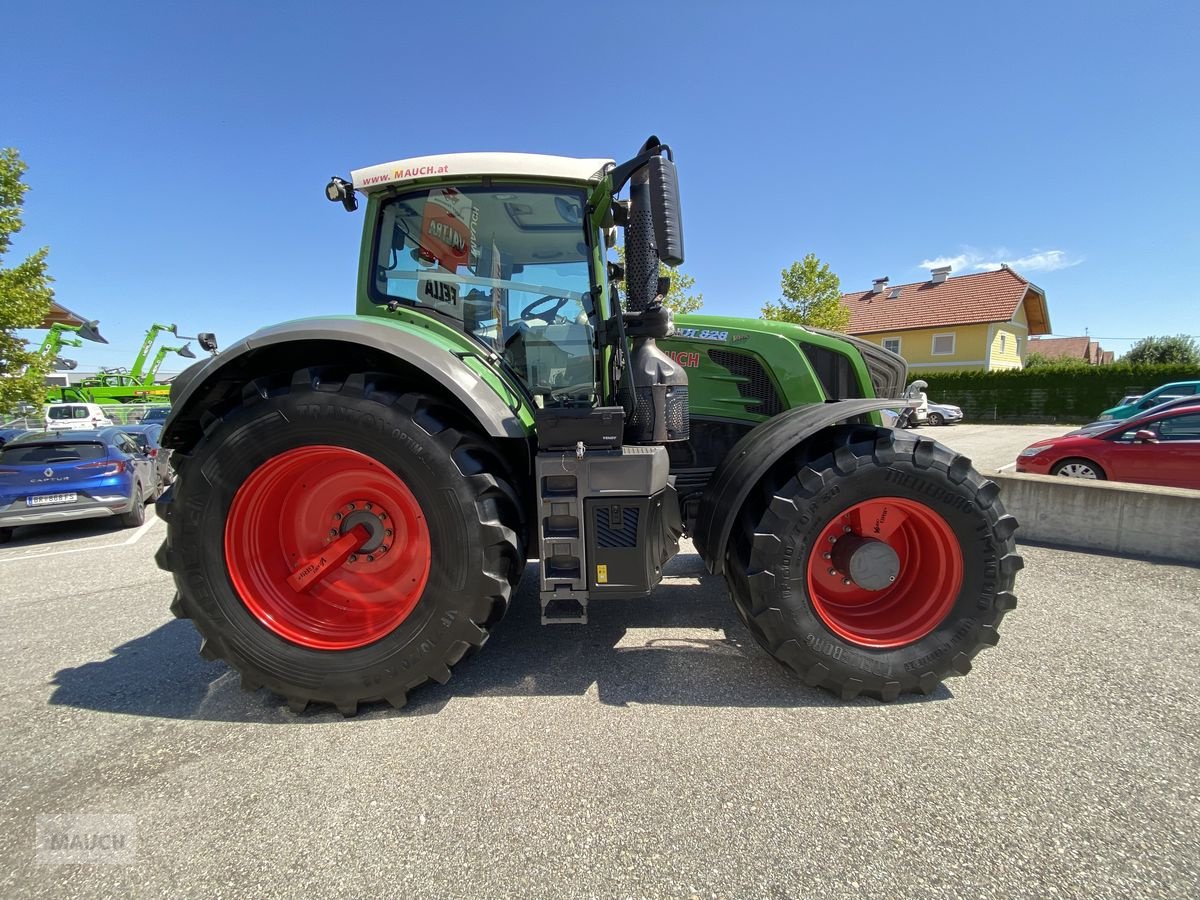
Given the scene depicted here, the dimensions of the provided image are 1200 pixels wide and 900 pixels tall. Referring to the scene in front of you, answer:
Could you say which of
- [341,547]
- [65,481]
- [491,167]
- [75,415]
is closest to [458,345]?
[491,167]

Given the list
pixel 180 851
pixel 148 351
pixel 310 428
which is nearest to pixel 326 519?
pixel 310 428

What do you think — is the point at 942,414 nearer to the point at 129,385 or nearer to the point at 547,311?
the point at 547,311

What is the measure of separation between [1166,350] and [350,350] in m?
46.6

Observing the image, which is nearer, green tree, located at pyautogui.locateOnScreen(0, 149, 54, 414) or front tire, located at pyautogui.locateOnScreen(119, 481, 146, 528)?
front tire, located at pyautogui.locateOnScreen(119, 481, 146, 528)

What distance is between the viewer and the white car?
14578 mm

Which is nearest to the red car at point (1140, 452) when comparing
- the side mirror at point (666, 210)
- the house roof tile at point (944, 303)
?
the side mirror at point (666, 210)

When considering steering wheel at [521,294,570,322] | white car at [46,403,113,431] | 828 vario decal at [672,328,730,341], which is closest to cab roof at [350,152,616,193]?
steering wheel at [521,294,570,322]

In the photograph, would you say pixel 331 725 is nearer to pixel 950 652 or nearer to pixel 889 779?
pixel 889 779

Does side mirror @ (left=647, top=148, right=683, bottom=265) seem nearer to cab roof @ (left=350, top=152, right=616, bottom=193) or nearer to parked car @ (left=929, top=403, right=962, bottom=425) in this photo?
cab roof @ (left=350, top=152, right=616, bottom=193)

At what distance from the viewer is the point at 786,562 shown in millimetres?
2248

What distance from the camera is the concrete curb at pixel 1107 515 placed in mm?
4047

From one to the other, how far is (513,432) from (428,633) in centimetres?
93

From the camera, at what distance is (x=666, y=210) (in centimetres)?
204

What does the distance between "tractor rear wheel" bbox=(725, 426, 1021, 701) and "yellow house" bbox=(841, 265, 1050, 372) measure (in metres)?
24.5
